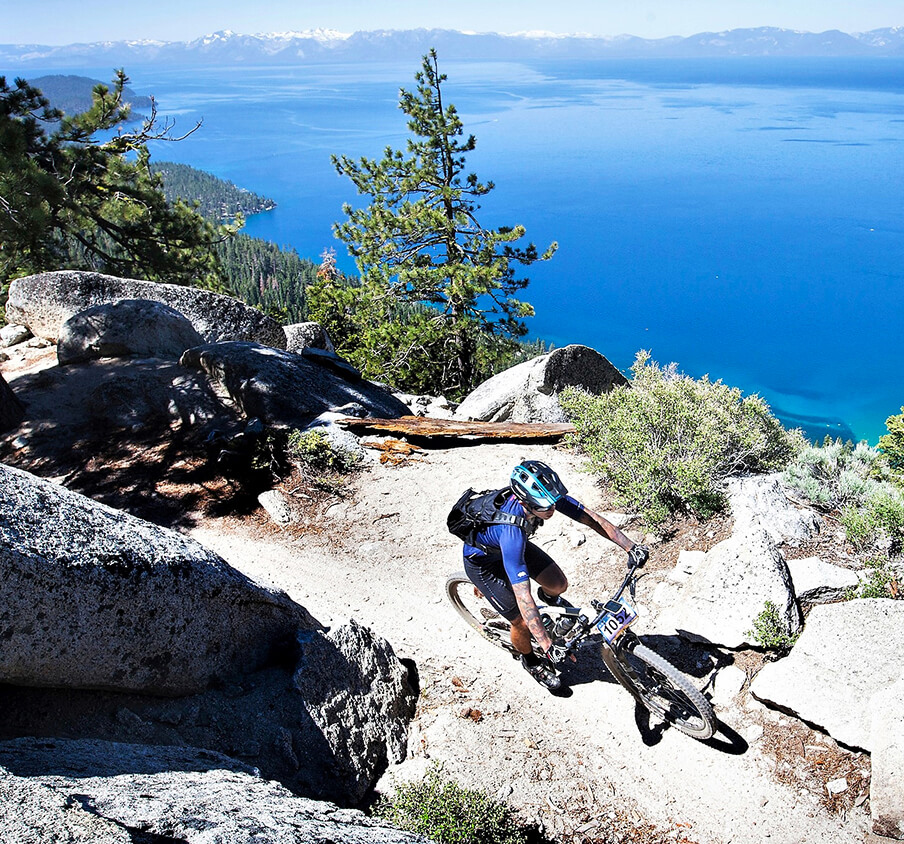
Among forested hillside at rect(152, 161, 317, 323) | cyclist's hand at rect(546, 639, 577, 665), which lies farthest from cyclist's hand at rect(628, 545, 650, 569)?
forested hillside at rect(152, 161, 317, 323)

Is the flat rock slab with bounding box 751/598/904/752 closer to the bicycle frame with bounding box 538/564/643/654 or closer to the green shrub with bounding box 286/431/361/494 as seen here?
the bicycle frame with bounding box 538/564/643/654

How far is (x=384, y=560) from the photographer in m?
8.52

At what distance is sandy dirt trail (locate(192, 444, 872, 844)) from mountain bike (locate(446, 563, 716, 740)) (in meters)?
0.21

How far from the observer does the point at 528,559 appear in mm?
5906

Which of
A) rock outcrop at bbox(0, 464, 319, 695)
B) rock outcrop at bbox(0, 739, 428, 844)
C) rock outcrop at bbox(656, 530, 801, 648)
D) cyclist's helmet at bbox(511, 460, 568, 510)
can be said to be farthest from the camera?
rock outcrop at bbox(656, 530, 801, 648)

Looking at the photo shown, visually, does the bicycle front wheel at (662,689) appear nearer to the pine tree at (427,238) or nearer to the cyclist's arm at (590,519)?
the cyclist's arm at (590,519)

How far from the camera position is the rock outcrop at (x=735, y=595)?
6051 millimetres

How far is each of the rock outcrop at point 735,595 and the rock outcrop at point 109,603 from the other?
4.07 meters

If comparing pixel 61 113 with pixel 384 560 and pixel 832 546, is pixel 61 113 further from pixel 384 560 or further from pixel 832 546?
pixel 832 546

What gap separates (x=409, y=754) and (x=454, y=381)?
2019 cm

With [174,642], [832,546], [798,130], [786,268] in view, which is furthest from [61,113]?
[798,130]

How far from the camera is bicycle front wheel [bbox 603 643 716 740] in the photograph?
205 inches

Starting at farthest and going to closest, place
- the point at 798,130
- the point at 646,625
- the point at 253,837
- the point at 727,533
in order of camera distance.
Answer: the point at 798,130
the point at 727,533
the point at 646,625
the point at 253,837

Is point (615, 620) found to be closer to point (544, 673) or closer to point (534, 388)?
point (544, 673)
